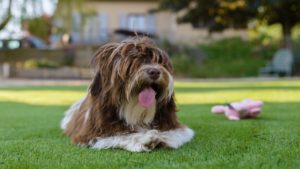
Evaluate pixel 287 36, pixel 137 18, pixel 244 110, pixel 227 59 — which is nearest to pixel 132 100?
pixel 244 110

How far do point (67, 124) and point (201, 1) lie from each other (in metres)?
23.3

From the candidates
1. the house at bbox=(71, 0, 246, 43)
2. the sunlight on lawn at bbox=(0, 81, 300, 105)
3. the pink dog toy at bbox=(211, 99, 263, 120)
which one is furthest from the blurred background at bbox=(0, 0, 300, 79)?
the pink dog toy at bbox=(211, 99, 263, 120)

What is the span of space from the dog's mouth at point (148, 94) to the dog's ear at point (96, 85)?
0.53 metres

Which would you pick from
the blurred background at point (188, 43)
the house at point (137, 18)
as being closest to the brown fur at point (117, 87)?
the blurred background at point (188, 43)

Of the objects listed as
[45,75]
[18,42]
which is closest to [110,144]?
[45,75]

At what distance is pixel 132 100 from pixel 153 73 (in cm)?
35

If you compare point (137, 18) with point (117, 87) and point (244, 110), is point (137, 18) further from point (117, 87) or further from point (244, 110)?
point (117, 87)

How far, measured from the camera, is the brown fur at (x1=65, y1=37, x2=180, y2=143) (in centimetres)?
461

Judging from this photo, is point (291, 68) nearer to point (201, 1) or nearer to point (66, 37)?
point (201, 1)

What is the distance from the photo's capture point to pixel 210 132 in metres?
5.91

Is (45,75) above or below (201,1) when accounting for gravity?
below

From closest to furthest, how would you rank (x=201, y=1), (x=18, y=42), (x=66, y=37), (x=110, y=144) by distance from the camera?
1. (x=110, y=144)
2. (x=201, y=1)
3. (x=18, y=42)
4. (x=66, y=37)

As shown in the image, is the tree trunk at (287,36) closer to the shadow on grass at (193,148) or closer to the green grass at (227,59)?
the green grass at (227,59)

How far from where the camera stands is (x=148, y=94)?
455cm
